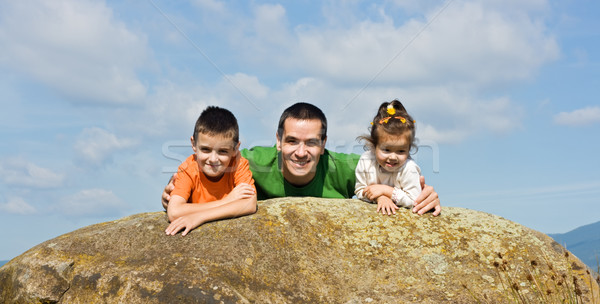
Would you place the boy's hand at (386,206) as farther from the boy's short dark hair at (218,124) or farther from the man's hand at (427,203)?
the boy's short dark hair at (218,124)

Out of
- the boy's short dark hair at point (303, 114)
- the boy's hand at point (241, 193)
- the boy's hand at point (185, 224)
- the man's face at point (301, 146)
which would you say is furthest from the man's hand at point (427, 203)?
the boy's hand at point (185, 224)

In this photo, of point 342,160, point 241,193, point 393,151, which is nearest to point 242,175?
point 241,193

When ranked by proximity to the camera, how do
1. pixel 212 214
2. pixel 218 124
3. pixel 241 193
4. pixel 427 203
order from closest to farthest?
pixel 212 214
pixel 241 193
pixel 427 203
pixel 218 124

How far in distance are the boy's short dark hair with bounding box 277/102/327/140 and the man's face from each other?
2.7 inches

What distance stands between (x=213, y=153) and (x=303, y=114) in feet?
4.59

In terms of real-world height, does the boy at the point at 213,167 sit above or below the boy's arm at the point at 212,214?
above

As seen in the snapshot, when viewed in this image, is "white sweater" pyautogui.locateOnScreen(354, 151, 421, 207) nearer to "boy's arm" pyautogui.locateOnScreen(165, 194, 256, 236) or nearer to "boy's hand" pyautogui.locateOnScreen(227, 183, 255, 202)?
"boy's hand" pyautogui.locateOnScreen(227, 183, 255, 202)

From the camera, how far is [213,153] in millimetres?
6074

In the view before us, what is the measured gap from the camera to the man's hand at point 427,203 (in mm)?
5762

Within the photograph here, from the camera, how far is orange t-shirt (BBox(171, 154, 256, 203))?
6164mm

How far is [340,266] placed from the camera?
4.91m

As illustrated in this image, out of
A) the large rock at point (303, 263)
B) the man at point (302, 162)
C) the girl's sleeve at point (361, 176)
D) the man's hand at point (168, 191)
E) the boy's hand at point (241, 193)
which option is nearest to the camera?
the large rock at point (303, 263)

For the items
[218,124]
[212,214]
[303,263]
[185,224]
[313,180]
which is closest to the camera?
[303,263]

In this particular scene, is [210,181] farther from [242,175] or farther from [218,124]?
[218,124]
